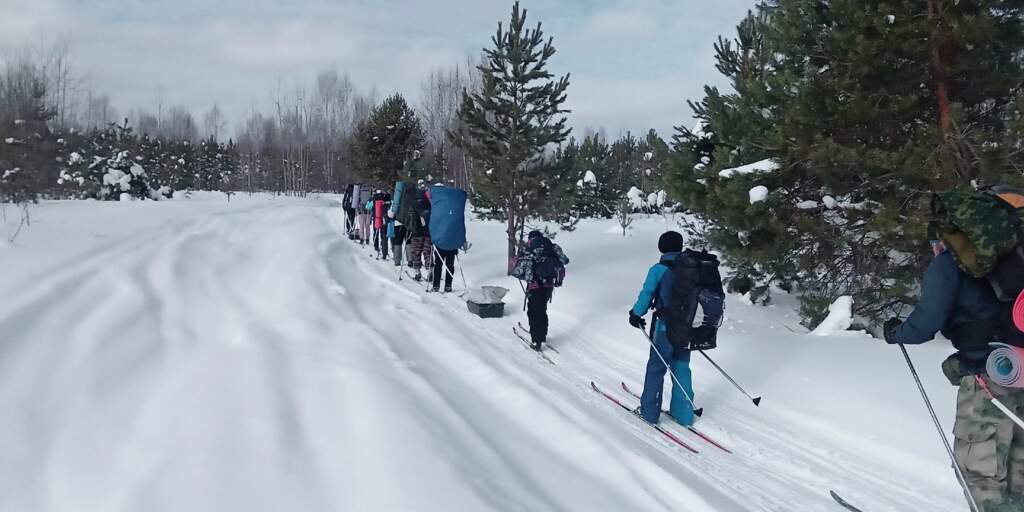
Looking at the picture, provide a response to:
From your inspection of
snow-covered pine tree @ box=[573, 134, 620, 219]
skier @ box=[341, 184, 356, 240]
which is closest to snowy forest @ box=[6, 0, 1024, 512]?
skier @ box=[341, 184, 356, 240]

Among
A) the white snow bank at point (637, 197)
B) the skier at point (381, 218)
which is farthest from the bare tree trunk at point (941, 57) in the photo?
the white snow bank at point (637, 197)

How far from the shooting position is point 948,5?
22.2ft

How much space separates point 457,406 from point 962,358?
323cm

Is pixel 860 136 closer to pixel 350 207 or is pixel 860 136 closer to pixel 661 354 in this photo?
pixel 661 354

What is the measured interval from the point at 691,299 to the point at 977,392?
101 inches

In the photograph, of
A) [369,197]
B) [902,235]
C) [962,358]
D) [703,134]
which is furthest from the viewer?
[369,197]

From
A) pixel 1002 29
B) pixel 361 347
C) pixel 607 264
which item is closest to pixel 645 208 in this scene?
pixel 607 264

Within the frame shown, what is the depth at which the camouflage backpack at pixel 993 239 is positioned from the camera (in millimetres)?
2822

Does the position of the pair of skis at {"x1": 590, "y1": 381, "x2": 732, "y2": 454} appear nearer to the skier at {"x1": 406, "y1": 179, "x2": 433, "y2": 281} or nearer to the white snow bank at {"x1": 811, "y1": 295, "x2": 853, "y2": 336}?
the white snow bank at {"x1": 811, "y1": 295, "x2": 853, "y2": 336}

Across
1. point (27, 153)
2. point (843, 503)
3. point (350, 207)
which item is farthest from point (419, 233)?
point (27, 153)

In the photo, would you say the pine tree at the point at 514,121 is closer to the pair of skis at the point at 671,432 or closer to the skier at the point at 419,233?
the skier at the point at 419,233

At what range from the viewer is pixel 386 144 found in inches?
1088

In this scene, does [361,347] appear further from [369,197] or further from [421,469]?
[369,197]

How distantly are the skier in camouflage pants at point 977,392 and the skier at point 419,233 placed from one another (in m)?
8.69
